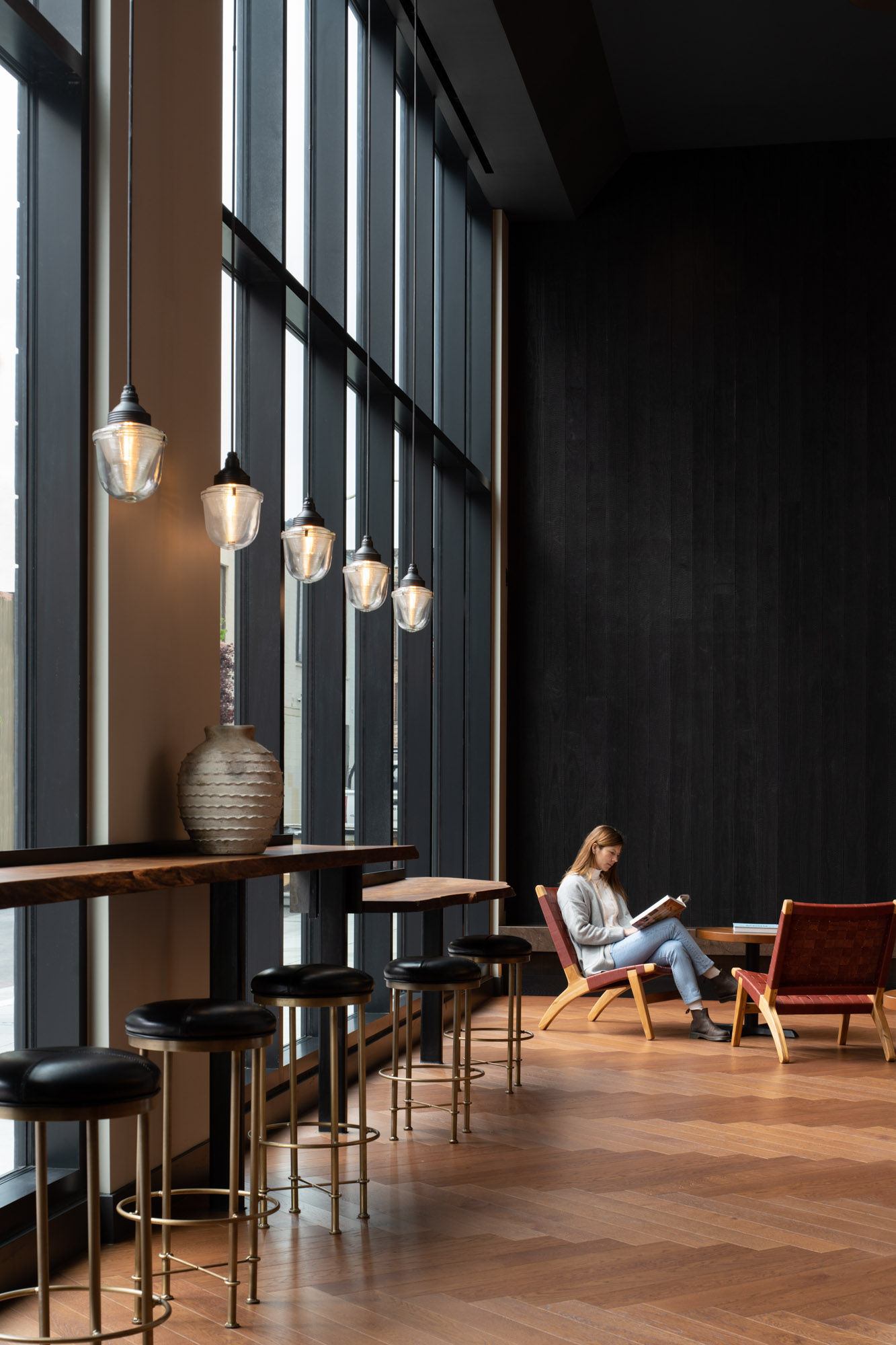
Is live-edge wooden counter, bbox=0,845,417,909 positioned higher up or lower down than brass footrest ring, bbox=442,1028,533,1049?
higher up

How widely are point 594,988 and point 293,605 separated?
106 inches

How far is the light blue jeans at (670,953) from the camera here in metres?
6.77

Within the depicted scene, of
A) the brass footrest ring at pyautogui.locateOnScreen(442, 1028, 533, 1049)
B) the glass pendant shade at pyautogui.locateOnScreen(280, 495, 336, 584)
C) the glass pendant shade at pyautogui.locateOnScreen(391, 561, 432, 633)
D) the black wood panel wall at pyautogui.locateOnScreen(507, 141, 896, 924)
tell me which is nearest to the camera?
the glass pendant shade at pyautogui.locateOnScreen(280, 495, 336, 584)

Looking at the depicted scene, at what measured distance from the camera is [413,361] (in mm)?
6684

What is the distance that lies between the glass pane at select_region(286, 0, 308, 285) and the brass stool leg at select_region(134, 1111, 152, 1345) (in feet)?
12.4

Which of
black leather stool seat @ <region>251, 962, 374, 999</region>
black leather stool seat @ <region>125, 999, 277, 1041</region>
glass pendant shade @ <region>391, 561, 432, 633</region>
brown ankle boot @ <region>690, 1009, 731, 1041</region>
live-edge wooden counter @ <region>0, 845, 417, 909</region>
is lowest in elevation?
brown ankle boot @ <region>690, 1009, 731, 1041</region>

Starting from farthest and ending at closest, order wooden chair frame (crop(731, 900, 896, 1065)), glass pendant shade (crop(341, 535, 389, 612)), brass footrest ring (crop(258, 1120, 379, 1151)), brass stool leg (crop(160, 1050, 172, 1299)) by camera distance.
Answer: wooden chair frame (crop(731, 900, 896, 1065)) < glass pendant shade (crop(341, 535, 389, 612)) < brass footrest ring (crop(258, 1120, 379, 1151)) < brass stool leg (crop(160, 1050, 172, 1299))

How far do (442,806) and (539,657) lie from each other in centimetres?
149

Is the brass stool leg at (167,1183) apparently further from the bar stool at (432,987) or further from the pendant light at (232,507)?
the bar stool at (432,987)

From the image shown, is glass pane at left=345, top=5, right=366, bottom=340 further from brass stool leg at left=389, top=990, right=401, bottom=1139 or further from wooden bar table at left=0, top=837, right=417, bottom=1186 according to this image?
brass stool leg at left=389, top=990, right=401, bottom=1139

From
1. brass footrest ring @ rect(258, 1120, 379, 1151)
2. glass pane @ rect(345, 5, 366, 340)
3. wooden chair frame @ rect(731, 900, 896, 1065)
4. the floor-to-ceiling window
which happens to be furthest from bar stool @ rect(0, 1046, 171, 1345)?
glass pane @ rect(345, 5, 366, 340)

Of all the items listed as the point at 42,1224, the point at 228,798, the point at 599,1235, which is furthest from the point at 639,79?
the point at 42,1224

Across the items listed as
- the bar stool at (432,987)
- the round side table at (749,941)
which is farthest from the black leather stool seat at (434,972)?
the round side table at (749,941)

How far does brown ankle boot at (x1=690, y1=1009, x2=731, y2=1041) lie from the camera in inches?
261
